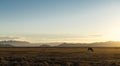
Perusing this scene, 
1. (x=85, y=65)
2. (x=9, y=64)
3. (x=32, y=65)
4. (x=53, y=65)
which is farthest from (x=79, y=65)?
(x=9, y=64)

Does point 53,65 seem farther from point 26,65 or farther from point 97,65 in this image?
point 97,65

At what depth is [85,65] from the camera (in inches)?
1604

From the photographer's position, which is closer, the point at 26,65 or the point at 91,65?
the point at 26,65

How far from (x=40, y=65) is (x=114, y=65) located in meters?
10.9

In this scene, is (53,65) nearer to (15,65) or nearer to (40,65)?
(40,65)

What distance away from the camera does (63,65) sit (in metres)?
40.7

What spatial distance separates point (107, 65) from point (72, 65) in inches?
201

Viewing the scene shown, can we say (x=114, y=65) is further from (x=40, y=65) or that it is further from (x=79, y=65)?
(x=40, y=65)

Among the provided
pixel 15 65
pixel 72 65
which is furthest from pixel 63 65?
pixel 15 65

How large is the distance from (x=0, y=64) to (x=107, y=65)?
15.5 m

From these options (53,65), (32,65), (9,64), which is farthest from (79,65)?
(9,64)

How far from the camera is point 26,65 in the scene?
38594mm

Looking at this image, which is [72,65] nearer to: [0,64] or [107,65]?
[107,65]

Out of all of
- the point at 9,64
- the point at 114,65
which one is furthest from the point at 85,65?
the point at 9,64
